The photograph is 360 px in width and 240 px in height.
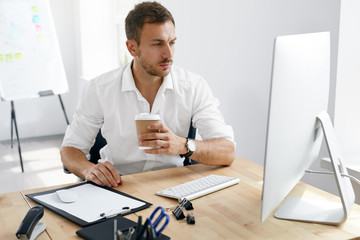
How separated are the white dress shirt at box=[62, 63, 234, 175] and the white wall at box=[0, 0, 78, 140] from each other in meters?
3.64

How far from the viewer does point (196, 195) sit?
1399 mm

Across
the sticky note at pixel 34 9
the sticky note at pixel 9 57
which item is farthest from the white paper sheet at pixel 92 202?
the sticky note at pixel 34 9

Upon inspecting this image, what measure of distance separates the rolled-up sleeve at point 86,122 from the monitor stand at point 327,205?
0.97m

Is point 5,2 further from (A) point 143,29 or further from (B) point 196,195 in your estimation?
(B) point 196,195

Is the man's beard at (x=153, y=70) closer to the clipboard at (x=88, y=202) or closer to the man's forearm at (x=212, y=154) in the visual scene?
the man's forearm at (x=212, y=154)

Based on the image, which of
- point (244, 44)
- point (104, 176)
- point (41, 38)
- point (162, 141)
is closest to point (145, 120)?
point (162, 141)

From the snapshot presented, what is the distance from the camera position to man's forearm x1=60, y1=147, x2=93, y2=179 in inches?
67.8

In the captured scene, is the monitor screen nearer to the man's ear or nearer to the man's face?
the man's face

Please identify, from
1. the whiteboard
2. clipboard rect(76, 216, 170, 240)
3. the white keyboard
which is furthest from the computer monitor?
the whiteboard

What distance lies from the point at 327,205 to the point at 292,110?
46 centimetres

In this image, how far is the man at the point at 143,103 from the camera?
72.9 inches

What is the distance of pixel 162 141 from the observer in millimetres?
1565

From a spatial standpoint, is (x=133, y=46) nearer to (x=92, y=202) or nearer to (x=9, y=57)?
(x=92, y=202)

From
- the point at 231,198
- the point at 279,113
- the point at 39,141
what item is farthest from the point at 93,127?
the point at 39,141
